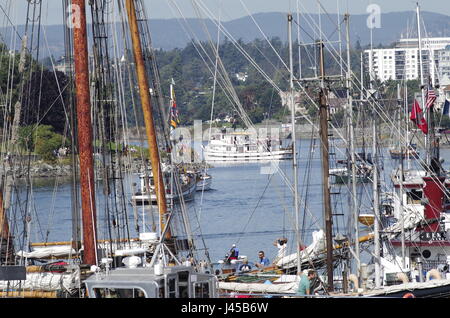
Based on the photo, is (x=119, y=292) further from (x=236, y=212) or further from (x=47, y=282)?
(x=236, y=212)

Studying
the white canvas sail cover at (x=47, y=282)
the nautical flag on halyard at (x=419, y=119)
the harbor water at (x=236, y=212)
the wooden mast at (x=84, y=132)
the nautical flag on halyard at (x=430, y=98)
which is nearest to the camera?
the white canvas sail cover at (x=47, y=282)

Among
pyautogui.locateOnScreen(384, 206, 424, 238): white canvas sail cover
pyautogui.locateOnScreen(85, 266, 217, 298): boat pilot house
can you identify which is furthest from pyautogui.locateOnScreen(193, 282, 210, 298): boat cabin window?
pyautogui.locateOnScreen(384, 206, 424, 238): white canvas sail cover

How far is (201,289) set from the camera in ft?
50.2

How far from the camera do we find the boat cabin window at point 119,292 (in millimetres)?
14258

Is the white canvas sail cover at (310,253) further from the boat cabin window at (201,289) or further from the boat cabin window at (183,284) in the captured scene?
the boat cabin window at (183,284)

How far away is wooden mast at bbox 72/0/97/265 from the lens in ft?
69.5

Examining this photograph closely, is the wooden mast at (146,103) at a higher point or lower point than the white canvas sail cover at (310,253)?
higher

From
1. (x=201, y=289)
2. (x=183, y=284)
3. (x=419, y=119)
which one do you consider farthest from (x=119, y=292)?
(x=419, y=119)

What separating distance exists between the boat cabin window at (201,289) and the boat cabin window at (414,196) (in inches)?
901

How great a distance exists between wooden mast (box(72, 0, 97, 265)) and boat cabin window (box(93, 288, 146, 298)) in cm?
621

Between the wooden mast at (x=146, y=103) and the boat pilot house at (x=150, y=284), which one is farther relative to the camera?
the wooden mast at (x=146, y=103)

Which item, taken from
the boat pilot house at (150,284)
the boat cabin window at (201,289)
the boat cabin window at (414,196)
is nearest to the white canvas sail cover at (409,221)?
the boat cabin window at (414,196)

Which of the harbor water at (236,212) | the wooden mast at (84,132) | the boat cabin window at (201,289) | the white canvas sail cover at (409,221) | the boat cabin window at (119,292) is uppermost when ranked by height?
the wooden mast at (84,132)
